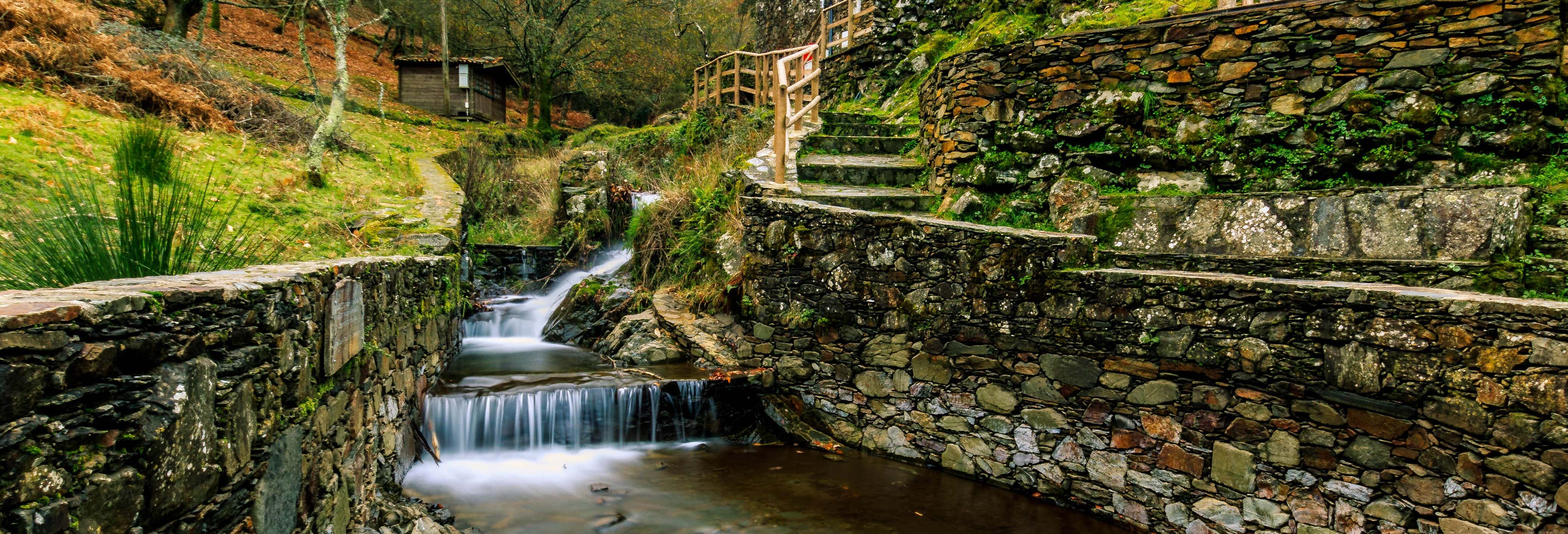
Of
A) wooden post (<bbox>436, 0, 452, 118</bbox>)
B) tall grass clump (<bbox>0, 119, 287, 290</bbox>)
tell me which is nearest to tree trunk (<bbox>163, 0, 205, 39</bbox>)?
wooden post (<bbox>436, 0, 452, 118</bbox>)

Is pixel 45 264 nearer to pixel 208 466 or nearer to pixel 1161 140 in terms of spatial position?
pixel 208 466

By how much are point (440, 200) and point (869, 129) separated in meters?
6.37

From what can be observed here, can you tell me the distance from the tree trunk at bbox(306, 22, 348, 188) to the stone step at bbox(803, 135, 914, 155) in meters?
6.27

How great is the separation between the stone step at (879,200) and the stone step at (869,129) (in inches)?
73.1

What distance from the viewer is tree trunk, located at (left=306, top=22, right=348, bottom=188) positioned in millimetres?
8938

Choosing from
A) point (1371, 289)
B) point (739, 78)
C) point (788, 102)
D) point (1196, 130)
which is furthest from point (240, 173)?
point (1371, 289)

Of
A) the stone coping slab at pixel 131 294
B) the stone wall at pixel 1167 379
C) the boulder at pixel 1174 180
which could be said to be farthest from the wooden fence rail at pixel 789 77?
the stone coping slab at pixel 131 294

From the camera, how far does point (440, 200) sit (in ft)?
33.9

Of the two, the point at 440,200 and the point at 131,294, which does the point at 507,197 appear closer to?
the point at 440,200

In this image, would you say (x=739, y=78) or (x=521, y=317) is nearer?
(x=521, y=317)

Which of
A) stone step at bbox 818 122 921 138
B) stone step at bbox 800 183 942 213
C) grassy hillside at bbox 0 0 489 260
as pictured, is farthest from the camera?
stone step at bbox 818 122 921 138

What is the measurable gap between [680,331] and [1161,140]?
534cm

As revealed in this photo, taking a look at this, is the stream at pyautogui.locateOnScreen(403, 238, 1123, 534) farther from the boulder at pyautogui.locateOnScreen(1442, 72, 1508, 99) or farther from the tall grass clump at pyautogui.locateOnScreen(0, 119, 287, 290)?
the boulder at pyautogui.locateOnScreen(1442, 72, 1508, 99)

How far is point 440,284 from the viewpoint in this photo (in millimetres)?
7547
